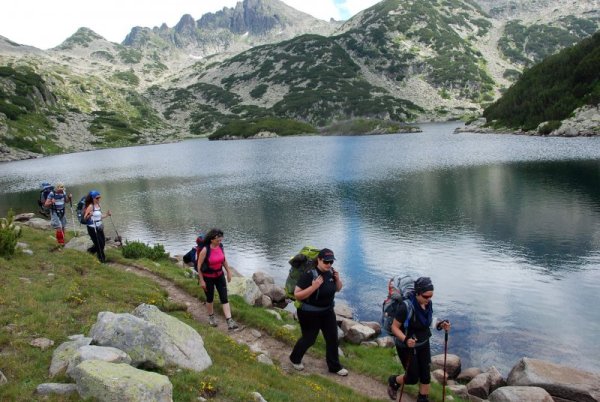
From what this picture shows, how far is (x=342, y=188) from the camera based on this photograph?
65562 mm

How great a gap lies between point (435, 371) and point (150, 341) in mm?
11387

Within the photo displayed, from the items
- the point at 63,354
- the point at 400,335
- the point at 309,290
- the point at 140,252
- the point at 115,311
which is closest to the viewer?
the point at 63,354

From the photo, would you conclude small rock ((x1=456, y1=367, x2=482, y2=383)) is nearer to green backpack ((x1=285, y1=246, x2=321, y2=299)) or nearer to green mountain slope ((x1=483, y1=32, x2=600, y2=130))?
green backpack ((x1=285, y1=246, x2=321, y2=299))

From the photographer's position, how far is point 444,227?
4106 cm

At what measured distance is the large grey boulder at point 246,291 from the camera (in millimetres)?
20223

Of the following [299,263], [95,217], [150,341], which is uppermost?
[95,217]

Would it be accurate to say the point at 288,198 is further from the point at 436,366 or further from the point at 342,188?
the point at 436,366

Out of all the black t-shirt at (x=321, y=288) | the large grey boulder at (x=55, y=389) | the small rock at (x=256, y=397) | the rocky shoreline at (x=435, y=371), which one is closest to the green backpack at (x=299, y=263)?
the black t-shirt at (x=321, y=288)

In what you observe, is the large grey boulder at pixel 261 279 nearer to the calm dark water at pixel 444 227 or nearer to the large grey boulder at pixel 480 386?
the calm dark water at pixel 444 227

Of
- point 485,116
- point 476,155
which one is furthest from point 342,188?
point 485,116

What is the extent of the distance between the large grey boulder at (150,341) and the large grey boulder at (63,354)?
0.33 metres

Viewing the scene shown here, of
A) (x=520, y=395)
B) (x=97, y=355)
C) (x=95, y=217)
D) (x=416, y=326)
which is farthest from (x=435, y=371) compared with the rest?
(x=95, y=217)

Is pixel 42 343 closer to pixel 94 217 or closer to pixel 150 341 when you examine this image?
pixel 150 341

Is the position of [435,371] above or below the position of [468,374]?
above
